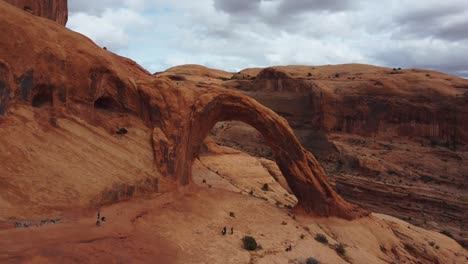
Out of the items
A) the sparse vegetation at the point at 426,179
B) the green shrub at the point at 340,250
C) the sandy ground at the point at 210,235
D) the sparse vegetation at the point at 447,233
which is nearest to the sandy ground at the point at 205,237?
the sandy ground at the point at 210,235

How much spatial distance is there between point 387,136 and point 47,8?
109 ft

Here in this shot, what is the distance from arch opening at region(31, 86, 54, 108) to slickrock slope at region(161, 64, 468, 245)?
26711mm

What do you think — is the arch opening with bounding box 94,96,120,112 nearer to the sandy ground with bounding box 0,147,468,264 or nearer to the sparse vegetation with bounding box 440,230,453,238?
the sandy ground with bounding box 0,147,468,264

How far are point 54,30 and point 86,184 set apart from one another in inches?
220

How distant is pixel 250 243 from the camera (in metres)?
12.2

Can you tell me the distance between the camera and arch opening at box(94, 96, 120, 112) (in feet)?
44.0

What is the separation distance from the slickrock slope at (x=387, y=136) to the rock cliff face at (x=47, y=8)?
67.0 ft

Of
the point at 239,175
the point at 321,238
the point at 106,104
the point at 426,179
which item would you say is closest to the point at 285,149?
the point at 321,238

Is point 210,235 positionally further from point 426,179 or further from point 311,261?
point 426,179

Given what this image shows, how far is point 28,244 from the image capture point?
7.59 metres

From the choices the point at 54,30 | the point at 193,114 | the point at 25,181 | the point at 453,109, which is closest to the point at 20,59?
the point at 54,30

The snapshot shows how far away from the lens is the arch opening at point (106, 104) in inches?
528

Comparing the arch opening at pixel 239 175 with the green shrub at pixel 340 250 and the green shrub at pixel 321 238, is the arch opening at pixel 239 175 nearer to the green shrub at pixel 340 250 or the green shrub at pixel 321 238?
the green shrub at pixel 321 238

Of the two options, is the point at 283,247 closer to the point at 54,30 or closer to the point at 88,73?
the point at 88,73
